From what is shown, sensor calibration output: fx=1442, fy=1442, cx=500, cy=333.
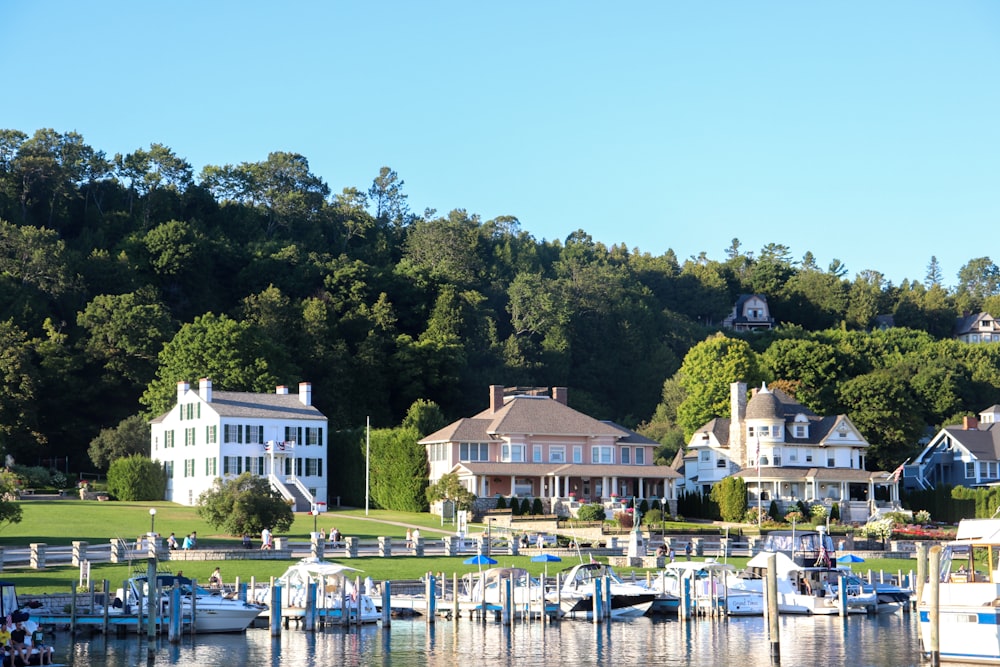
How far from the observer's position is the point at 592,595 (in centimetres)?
5225

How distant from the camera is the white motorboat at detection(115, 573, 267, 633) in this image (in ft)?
151

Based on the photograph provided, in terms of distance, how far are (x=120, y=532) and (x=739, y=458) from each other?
1806 inches

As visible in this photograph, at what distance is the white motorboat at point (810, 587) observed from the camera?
55.0 metres

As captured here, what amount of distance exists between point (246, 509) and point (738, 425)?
138 feet

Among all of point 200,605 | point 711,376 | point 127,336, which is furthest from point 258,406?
→ point 200,605

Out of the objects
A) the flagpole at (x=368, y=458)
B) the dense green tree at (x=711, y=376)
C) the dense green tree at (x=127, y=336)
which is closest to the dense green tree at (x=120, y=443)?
the dense green tree at (x=127, y=336)

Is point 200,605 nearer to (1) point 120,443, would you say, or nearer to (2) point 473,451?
(2) point 473,451

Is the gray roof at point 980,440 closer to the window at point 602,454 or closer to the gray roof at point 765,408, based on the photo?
the gray roof at point 765,408

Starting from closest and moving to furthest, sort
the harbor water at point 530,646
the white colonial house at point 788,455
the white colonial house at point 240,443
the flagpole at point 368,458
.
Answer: the harbor water at point 530,646 → the flagpole at point 368,458 → the white colonial house at point 240,443 → the white colonial house at point 788,455

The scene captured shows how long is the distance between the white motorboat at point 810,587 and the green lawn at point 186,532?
577cm

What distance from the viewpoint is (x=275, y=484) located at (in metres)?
85.9

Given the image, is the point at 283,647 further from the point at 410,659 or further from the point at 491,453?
the point at 491,453

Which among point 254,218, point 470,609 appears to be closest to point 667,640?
point 470,609

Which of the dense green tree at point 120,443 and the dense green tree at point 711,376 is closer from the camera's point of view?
the dense green tree at point 120,443
